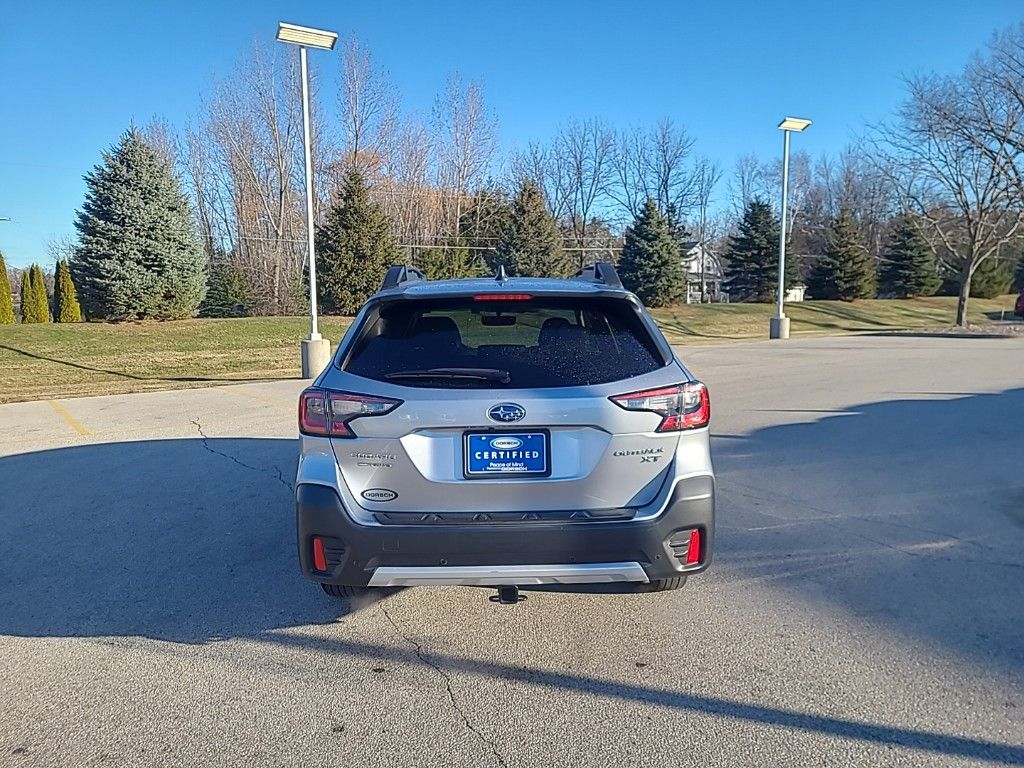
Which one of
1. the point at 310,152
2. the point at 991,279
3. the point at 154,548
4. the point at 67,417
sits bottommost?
the point at 67,417

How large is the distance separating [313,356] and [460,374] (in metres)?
12.6

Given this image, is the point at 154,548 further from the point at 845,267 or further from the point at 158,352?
the point at 845,267

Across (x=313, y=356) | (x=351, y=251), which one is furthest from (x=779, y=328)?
(x=313, y=356)

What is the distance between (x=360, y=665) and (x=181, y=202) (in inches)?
955

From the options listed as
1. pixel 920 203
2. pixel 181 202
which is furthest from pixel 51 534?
pixel 920 203

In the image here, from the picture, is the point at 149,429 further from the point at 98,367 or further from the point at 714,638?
the point at 98,367

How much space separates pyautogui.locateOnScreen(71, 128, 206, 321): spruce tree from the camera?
73.3 feet

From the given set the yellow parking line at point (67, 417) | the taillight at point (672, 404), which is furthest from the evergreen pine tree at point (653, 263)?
the taillight at point (672, 404)

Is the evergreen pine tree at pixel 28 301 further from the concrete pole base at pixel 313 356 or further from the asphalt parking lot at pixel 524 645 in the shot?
the asphalt parking lot at pixel 524 645

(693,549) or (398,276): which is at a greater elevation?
(398,276)

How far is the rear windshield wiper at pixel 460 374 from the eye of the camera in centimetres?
306

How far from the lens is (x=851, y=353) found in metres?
20.1

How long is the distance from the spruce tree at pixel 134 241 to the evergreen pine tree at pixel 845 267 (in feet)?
120

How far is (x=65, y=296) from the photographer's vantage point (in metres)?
27.6
